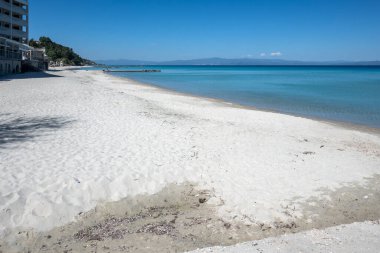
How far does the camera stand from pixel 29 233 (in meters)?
4.96

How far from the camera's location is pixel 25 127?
1075 cm

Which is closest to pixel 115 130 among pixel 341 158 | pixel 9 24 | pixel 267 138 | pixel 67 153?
pixel 67 153

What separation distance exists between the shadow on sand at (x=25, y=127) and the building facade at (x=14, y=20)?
1946 inches

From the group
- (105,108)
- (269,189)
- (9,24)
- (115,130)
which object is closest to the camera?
(269,189)

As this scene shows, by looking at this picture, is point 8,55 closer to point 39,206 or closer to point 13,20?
point 13,20

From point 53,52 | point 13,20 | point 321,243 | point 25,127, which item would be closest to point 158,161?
point 321,243

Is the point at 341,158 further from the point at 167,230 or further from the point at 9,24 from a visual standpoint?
the point at 9,24

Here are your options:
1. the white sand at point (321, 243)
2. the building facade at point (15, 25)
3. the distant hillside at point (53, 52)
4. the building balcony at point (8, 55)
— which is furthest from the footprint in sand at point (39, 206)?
the distant hillside at point (53, 52)

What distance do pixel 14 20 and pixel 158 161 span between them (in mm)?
60787

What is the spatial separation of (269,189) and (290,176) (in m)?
1.07

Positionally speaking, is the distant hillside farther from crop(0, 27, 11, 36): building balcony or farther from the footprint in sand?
the footprint in sand

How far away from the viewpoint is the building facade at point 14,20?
53975 mm

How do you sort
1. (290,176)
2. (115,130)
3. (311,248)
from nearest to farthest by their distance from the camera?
(311,248) → (290,176) → (115,130)

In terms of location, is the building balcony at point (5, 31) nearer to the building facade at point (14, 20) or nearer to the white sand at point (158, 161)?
A: the building facade at point (14, 20)
